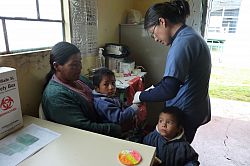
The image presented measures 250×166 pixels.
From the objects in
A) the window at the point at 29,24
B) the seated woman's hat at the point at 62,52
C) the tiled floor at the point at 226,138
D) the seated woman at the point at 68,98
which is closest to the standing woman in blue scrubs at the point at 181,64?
the seated woman at the point at 68,98

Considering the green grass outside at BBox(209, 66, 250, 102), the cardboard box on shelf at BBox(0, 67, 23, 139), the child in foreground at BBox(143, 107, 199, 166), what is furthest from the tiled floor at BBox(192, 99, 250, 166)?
the cardboard box on shelf at BBox(0, 67, 23, 139)

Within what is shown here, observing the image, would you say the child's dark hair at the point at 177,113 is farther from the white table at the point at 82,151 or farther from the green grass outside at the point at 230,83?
the green grass outside at the point at 230,83

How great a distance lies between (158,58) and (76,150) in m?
2.09

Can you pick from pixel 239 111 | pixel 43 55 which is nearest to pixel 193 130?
pixel 43 55

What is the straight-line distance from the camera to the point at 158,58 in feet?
9.14

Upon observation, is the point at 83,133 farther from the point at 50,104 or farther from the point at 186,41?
the point at 186,41

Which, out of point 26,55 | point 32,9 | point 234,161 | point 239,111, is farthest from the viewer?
point 239,111

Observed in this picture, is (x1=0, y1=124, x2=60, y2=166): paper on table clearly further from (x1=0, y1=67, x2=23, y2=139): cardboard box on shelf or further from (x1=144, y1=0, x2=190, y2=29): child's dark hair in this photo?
(x1=144, y1=0, x2=190, y2=29): child's dark hair

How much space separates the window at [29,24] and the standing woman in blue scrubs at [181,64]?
3.00ft

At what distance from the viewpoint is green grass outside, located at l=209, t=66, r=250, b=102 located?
4.27 m

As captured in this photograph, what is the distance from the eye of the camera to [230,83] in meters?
4.89

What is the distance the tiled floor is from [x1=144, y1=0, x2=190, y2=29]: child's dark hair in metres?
1.60

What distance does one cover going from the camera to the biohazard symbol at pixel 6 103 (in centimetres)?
100

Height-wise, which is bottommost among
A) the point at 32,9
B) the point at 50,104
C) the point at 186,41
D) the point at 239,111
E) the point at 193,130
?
the point at 239,111
